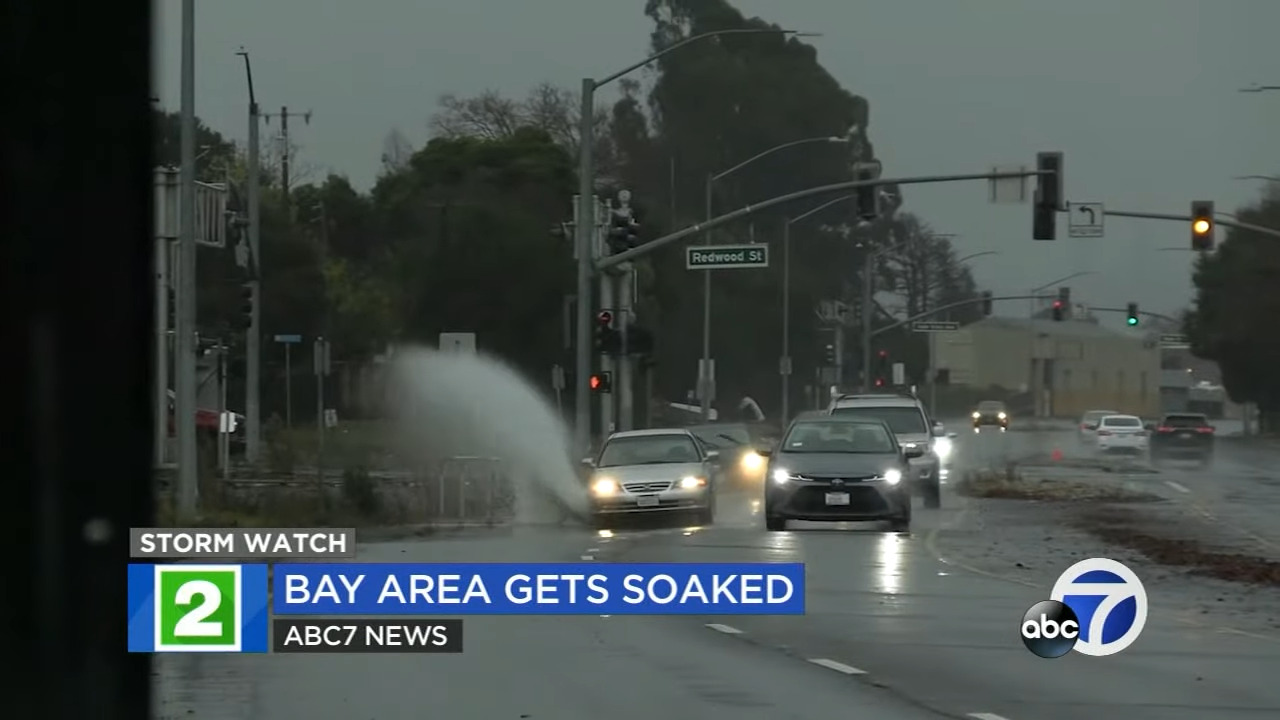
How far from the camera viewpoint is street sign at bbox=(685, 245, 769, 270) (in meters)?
40.2

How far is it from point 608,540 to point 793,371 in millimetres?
60768

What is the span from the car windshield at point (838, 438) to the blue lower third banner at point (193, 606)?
1707cm

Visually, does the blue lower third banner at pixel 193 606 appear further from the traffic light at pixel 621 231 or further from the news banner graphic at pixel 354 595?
the traffic light at pixel 621 231

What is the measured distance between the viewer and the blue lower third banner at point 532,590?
43.5ft

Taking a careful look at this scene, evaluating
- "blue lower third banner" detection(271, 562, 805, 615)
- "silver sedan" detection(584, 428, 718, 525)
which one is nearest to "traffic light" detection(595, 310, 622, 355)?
"silver sedan" detection(584, 428, 718, 525)

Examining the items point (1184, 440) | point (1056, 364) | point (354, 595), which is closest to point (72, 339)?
point (354, 595)

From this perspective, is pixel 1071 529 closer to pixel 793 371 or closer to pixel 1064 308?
pixel 1064 308

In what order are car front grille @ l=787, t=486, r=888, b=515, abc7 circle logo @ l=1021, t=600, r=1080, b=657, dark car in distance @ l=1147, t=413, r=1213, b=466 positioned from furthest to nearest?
1. dark car in distance @ l=1147, t=413, r=1213, b=466
2. car front grille @ l=787, t=486, r=888, b=515
3. abc7 circle logo @ l=1021, t=600, r=1080, b=657

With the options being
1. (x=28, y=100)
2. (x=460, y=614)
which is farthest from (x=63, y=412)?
(x=460, y=614)

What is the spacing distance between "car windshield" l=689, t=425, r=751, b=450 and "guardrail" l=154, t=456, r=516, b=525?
10.2 meters

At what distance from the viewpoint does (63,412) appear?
12.1 m

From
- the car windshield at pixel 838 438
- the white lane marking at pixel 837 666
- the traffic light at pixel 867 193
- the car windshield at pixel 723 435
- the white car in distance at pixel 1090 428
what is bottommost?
the white car in distance at pixel 1090 428

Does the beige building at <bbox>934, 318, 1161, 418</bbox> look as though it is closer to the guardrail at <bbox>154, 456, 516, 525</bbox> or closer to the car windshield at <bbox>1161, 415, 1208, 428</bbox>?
the car windshield at <bbox>1161, 415, 1208, 428</bbox>

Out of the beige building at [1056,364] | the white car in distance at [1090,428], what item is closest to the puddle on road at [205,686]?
the white car in distance at [1090,428]
